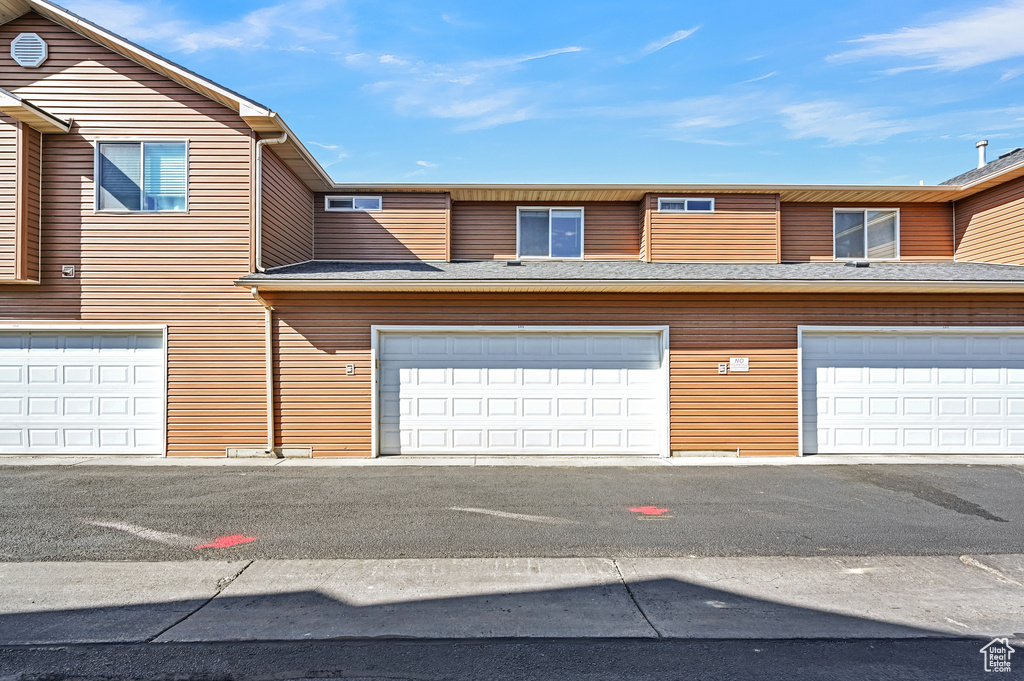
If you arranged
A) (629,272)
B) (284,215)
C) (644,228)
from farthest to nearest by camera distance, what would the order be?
(644,228) → (284,215) → (629,272)

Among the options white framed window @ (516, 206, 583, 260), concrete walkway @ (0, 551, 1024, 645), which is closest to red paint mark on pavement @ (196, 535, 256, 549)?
concrete walkway @ (0, 551, 1024, 645)

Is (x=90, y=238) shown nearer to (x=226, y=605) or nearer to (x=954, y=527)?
(x=226, y=605)

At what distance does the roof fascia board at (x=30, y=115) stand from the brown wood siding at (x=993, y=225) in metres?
18.0

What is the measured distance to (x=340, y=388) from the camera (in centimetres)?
992

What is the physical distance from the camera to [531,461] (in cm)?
956

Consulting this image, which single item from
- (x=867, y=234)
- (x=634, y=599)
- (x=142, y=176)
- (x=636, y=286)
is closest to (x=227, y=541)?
(x=634, y=599)

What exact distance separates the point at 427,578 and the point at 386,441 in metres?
5.51

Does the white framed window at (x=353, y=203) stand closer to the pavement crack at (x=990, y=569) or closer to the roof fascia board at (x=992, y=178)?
the pavement crack at (x=990, y=569)

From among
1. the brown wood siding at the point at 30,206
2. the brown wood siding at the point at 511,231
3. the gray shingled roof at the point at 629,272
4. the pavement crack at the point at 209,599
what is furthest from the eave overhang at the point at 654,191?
the pavement crack at the point at 209,599

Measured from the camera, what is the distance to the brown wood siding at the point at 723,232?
12273mm

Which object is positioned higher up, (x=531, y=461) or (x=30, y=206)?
(x=30, y=206)

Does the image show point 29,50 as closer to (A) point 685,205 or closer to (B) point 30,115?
(B) point 30,115

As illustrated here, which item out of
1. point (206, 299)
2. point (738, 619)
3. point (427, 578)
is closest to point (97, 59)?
point (206, 299)

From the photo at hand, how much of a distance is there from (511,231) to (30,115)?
8.83 m
